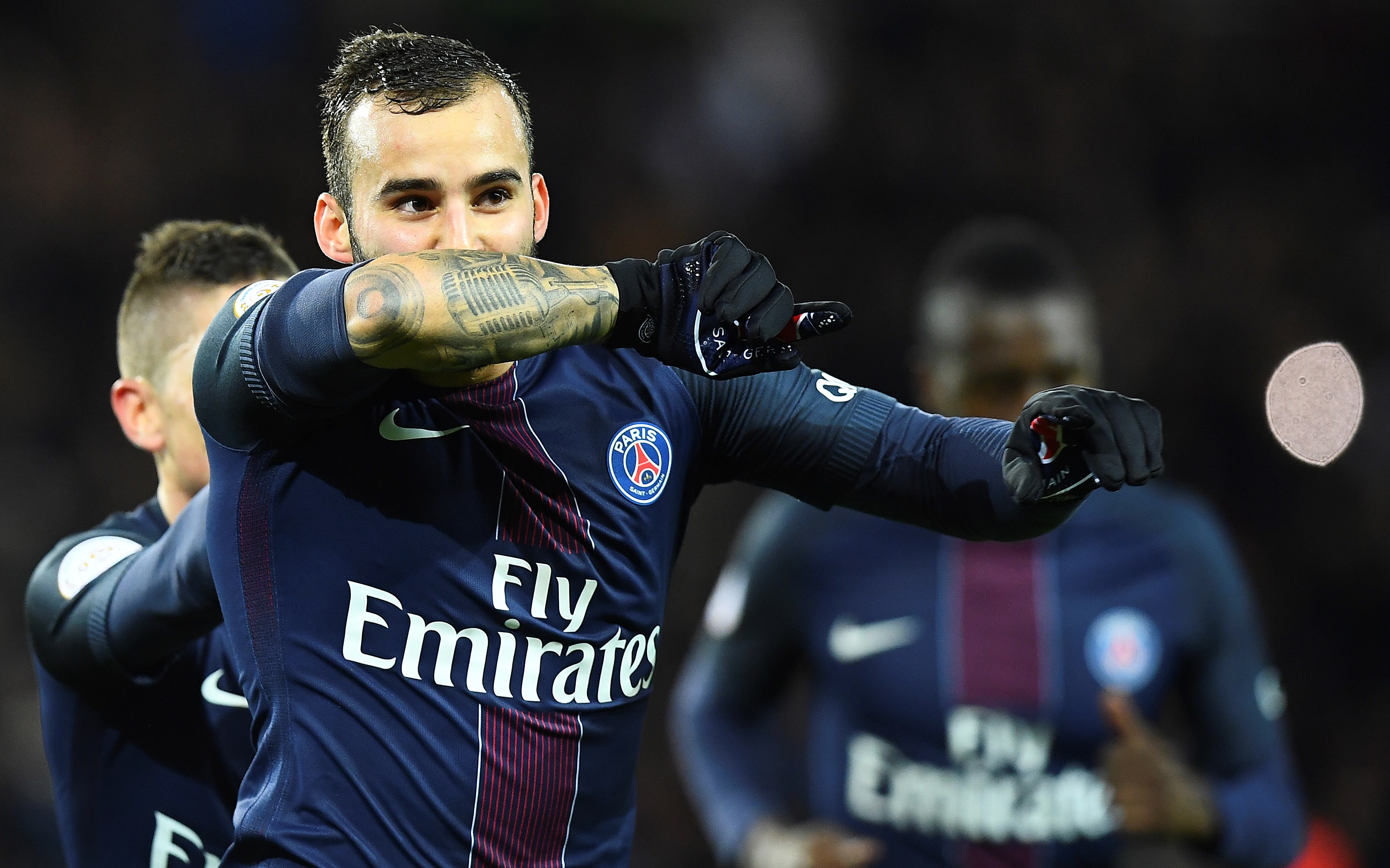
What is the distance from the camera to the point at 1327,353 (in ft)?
8.24

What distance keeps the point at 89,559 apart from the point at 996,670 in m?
2.57

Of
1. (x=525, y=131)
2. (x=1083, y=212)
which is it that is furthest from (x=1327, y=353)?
(x=1083, y=212)

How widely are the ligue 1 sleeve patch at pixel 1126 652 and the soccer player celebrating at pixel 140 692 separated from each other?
8.31ft

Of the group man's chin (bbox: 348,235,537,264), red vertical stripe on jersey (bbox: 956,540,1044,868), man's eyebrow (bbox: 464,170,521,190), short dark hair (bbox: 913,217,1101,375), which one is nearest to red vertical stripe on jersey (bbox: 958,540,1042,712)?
red vertical stripe on jersey (bbox: 956,540,1044,868)

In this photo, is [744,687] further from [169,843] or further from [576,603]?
[576,603]

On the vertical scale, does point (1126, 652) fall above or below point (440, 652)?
below

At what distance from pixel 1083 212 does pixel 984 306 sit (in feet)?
15.6

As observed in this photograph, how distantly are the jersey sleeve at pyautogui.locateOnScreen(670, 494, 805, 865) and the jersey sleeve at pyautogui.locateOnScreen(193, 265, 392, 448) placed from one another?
8.51 ft

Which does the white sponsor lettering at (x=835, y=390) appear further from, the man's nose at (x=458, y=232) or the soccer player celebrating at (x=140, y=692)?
the soccer player celebrating at (x=140, y=692)

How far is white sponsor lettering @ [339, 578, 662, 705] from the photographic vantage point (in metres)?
2.24

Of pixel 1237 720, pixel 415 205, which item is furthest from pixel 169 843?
pixel 1237 720

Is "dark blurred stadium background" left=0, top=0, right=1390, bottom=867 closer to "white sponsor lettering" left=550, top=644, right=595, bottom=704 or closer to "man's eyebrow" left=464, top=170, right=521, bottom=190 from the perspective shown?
"white sponsor lettering" left=550, top=644, right=595, bottom=704

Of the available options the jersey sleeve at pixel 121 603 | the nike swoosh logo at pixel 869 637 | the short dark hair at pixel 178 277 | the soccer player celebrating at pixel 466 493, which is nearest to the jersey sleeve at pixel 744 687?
the nike swoosh logo at pixel 869 637

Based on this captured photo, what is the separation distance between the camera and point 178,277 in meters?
3.28
